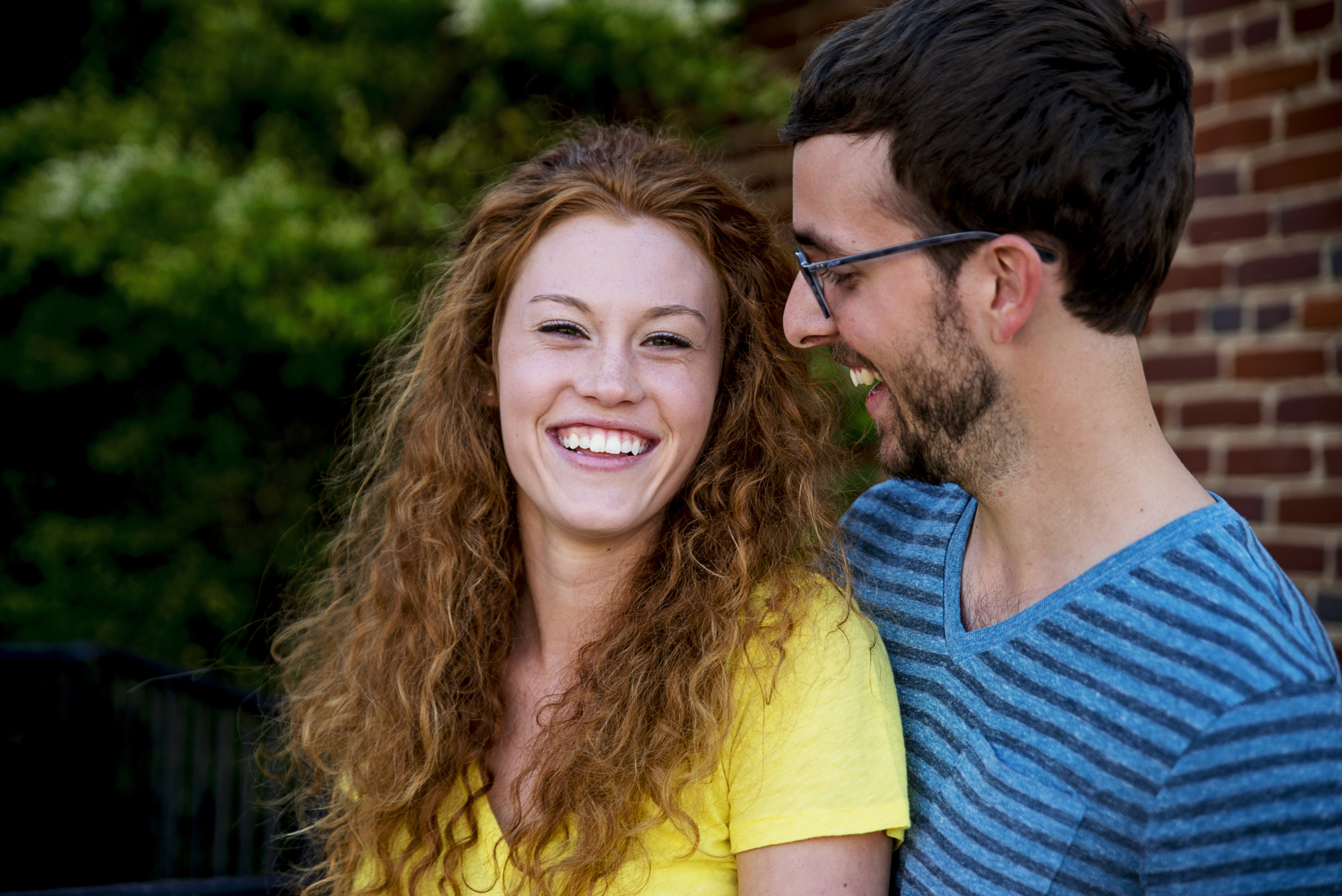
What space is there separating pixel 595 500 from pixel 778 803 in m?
0.59

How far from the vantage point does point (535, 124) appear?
175 inches

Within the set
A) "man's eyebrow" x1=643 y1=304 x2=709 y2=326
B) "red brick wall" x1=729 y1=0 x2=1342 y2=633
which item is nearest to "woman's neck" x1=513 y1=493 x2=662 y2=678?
"man's eyebrow" x1=643 y1=304 x2=709 y2=326

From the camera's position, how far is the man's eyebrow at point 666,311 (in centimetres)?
203

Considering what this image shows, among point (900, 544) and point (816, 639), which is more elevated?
point (900, 544)

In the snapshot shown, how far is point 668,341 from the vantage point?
206 centimetres

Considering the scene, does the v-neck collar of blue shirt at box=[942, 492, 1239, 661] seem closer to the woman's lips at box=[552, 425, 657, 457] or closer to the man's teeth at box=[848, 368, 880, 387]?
the man's teeth at box=[848, 368, 880, 387]

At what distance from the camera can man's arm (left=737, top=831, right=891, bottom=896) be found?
5.79ft

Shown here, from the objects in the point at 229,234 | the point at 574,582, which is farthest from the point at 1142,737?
the point at 229,234

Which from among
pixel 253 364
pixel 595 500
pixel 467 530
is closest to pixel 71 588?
pixel 253 364

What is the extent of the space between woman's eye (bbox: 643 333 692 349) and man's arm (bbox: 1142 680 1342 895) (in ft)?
3.39

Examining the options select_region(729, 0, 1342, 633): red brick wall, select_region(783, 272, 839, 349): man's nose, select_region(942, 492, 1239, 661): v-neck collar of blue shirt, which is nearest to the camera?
select_region(942, 492, 1239, 661): v-neck collar of blue shirt

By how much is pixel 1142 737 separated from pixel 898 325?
0.70 metres

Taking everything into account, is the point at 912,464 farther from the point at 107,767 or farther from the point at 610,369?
the point at 107,767

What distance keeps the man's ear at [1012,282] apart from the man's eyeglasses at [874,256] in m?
0.02
